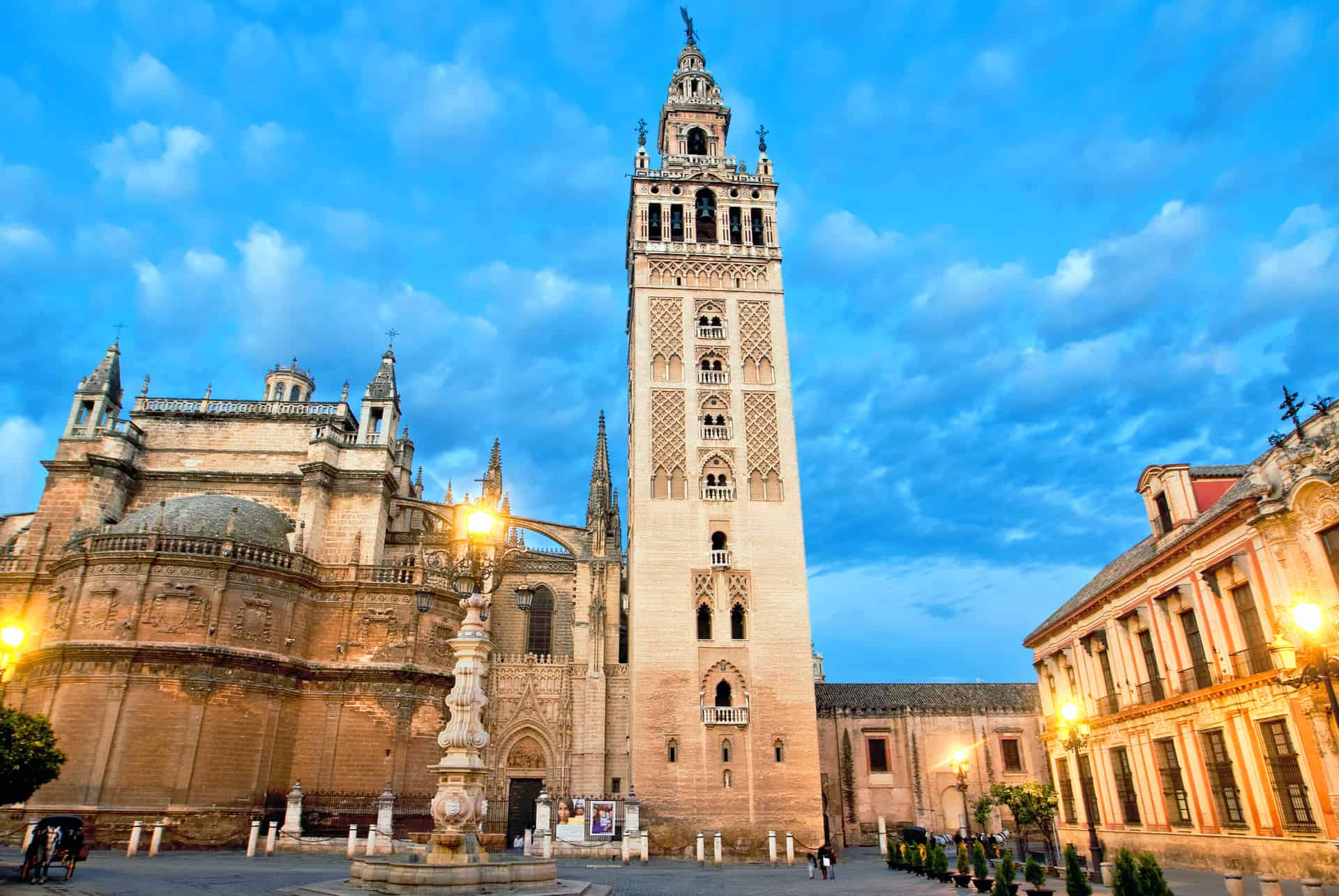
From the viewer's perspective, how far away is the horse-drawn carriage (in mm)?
15164

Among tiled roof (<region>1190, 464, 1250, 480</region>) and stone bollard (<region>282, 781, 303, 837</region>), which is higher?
tiled roof (<region>1190, 464, 1250, 480</region>)

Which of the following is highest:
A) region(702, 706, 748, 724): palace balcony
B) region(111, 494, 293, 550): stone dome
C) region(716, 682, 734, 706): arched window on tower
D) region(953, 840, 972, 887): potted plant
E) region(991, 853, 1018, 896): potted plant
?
region(111, 494, 293, 550): stone dome

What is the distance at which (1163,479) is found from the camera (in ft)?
75.6

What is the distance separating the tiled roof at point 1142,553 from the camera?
1936 cm

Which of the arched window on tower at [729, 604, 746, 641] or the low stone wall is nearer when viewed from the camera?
the low stone wall

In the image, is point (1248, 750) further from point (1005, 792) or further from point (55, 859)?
point (55, 859)

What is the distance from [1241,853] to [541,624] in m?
27.3

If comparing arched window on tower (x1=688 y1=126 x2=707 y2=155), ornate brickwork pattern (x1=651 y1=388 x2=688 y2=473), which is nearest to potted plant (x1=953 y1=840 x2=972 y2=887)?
ornate brickwork pattern (x1=651 y1=388 x2=688 y2=473)

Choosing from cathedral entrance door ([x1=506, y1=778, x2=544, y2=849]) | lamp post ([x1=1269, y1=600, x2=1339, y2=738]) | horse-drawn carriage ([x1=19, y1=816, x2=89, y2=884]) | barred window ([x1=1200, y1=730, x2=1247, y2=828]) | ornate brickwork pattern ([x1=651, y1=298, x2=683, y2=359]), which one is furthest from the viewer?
ornate brickwork pattern ([x1=651, y1=298, x2=683, y2=359])

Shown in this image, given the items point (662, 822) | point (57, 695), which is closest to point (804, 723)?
point (662, 822)

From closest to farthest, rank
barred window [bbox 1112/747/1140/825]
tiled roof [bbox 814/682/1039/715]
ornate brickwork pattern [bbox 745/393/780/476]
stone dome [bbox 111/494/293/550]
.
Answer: barred window [bbox 1112/747/1140/825], stone dome [bbox 111/494/293/550], ornate brickwork pattern [bbox 745/393/780/476], tiled roof [bbox 814/682/1039/715]

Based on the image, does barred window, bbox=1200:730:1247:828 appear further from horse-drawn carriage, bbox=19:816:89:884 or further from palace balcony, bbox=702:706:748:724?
horse-drawn carriage, bbox=19:816:89:884

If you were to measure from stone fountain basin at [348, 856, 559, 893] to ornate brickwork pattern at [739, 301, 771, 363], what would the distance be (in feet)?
93.0

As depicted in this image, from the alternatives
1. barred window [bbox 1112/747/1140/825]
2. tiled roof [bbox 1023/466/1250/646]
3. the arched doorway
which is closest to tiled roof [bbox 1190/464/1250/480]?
tiled roof [bbox 1023/466/1250/646]
